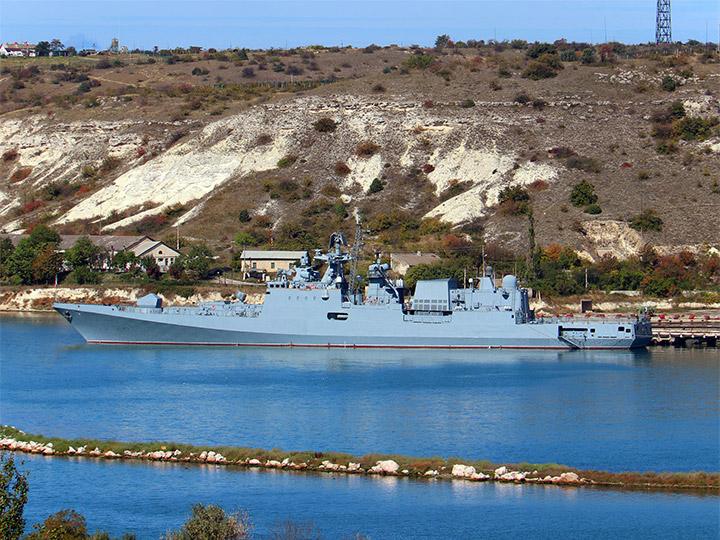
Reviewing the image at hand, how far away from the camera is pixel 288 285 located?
163ft

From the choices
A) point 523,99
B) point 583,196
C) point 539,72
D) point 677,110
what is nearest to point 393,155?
point 523,99

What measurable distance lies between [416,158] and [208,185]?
20977 millimetres

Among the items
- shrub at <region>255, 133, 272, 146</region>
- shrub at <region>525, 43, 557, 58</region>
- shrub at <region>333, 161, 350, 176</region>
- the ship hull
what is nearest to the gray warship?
the ship hull

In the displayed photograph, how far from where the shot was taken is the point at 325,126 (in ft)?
306

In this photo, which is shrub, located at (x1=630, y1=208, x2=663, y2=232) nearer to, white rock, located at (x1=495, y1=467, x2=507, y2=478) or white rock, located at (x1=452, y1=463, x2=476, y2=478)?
white rock, located at (x1=495, y1=467, x2=507, y2=478)

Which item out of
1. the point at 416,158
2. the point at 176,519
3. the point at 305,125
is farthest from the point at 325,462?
the point at 305,125

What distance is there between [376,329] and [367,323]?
598 mm

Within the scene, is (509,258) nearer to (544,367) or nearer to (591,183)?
(591,183)

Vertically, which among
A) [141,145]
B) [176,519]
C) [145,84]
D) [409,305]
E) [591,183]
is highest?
[145,84]

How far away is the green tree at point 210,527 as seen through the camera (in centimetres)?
1744

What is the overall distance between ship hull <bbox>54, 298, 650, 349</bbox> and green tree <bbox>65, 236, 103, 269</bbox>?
2229cm

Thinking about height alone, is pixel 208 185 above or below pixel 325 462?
above

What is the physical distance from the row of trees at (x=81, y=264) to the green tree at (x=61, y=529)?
4994 centimetres

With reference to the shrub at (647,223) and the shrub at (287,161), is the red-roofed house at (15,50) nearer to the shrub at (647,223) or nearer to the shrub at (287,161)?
the shrub at (287,161)
